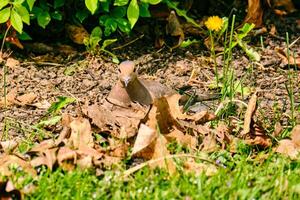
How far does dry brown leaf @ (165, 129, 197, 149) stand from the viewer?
412 cm

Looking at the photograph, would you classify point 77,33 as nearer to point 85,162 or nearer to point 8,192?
point 85,162

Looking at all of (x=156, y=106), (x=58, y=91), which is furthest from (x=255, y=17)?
(x=156, y=106)

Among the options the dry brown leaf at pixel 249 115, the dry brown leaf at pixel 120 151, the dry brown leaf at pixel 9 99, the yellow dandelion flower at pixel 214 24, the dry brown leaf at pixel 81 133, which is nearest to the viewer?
the dry brown leaf at pixel 120 151

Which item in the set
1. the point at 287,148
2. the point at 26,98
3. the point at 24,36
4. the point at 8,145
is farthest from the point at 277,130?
the point at 24,36

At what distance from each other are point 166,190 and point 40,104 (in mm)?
1811

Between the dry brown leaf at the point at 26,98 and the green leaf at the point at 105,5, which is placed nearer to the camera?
the dry brown leaf at the point at 26,98

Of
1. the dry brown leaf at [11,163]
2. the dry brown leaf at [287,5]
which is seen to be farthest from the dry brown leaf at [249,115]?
the dry brown leaf at [287,5]

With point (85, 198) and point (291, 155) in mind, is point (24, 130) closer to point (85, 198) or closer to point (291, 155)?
point (85, 198)

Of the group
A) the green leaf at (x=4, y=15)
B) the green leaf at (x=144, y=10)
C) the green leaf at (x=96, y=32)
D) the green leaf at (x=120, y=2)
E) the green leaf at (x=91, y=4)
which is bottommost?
the green leaf at (x=96, y=32)

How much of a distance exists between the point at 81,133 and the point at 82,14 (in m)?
1.98

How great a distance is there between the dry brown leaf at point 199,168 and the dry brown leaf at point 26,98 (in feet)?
5.41

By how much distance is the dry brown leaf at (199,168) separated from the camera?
369cm

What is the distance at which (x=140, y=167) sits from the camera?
3730 mm

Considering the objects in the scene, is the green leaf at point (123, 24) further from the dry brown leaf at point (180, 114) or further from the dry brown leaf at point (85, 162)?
the dry brown leaf at point (85, 162)
